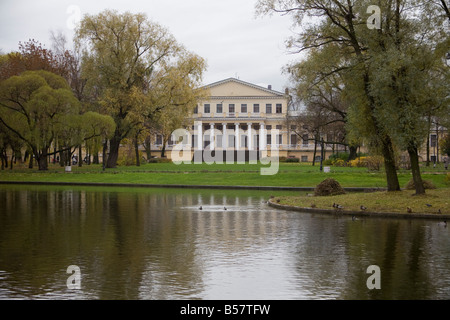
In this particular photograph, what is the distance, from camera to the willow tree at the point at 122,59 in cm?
5712

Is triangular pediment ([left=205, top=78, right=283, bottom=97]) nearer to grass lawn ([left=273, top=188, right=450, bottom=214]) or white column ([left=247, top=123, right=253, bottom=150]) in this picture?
white column ([left=247, top=123, right=253, bottom=150])

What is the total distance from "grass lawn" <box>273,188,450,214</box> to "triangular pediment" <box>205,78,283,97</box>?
8026cm

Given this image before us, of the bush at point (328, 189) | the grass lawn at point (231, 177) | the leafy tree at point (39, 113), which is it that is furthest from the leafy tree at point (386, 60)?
the leafy tree at point (39, 113)

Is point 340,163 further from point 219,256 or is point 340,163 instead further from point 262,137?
point 219,256

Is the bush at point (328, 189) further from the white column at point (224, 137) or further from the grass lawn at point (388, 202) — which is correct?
the white column at point (224, 137)

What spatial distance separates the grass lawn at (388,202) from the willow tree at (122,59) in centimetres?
3440

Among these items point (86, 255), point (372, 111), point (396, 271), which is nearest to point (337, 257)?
point (396, 271)

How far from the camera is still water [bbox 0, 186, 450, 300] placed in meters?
8.96

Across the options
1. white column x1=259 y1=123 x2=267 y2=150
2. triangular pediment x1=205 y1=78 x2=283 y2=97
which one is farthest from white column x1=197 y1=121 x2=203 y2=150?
white column x1=259 y1=123 x2=267 y2=150

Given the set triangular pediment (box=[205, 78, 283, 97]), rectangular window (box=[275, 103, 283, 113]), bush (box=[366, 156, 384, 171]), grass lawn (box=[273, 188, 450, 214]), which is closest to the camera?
grass lawn (box=[273, 188, 450, 214])

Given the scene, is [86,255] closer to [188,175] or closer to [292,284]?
[292,284]

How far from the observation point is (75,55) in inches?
2808

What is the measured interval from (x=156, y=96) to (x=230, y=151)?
42708mm

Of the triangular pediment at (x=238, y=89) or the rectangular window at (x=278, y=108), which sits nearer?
the triangular pediment at (x=238, y=89)
